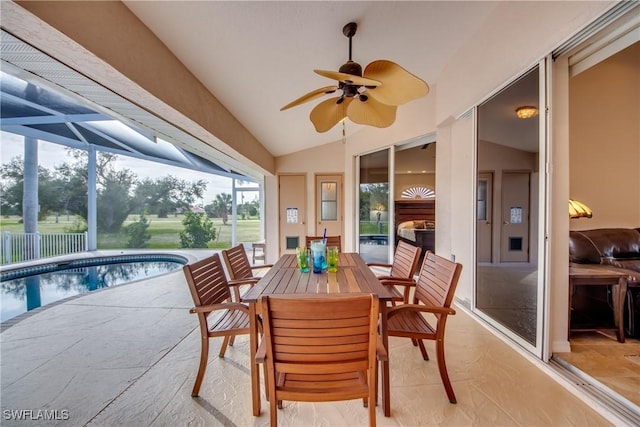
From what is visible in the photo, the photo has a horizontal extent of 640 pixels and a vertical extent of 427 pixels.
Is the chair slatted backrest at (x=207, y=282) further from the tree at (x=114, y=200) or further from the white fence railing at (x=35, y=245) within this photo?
the tree at (x=114, y=200)

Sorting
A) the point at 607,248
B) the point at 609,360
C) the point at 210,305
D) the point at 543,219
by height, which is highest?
the point at 543,219

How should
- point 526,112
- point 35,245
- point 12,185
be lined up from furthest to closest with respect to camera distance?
point 12,185 → point 35,245 → point 526,112

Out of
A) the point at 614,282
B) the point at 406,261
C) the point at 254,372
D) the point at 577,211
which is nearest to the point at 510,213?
the point at 577,211

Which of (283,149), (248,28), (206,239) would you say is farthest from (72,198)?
(248,28)

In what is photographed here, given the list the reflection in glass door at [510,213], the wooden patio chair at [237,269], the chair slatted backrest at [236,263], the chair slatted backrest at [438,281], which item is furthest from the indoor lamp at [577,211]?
the chair slatted backrest at [236,263]

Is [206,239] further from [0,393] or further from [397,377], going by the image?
[397,377]

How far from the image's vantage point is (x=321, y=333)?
41.5 inches

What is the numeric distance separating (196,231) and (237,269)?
28.9 ft

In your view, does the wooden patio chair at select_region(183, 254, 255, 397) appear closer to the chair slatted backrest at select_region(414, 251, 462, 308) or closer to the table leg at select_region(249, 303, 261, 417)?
the table leg at select_region(249, 303, 261, 417)

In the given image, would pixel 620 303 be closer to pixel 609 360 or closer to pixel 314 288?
pixel 609 360

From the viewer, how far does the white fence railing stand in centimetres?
581

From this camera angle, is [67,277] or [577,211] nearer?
[577,211]

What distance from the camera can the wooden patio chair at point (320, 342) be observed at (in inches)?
40.5

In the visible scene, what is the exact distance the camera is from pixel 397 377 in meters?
1.83
